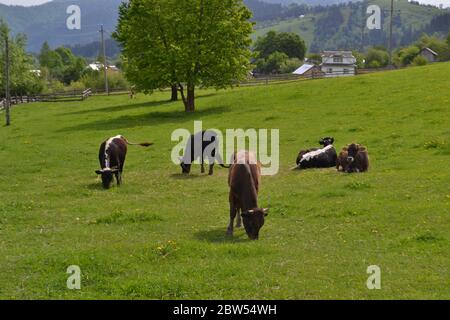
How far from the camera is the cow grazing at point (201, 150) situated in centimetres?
2516

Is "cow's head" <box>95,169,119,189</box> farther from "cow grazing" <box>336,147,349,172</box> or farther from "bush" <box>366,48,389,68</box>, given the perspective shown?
"bush" <box>366,48,389,68</box>

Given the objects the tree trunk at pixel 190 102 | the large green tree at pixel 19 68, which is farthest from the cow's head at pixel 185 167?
the large green tree at pixel 19 68

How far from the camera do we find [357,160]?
76.1 feet

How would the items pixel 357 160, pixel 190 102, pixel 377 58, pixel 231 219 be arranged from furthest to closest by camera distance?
1. pixel 377 58
2. pixel 190 102
3. pixel 357 160
4. pixel 231 219

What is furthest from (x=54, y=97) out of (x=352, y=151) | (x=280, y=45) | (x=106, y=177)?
(x=280, y=45)

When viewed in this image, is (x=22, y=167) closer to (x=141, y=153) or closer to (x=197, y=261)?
(x=141, y=153)

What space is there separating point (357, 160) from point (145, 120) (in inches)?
1047

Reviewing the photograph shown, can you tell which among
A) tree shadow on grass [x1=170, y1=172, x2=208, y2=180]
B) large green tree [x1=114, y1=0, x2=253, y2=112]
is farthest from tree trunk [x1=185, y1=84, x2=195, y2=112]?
tree shadow on grass [x1=170, y1=172, x2=208, y2=180]

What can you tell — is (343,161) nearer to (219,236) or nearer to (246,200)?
(246,200)

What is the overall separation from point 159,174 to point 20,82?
78778 mm

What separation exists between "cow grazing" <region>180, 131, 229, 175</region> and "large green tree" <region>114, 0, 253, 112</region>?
23.9 meters

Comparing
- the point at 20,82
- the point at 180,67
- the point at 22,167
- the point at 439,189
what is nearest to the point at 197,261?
the point at 439,189

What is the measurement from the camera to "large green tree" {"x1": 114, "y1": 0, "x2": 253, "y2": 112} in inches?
1928
